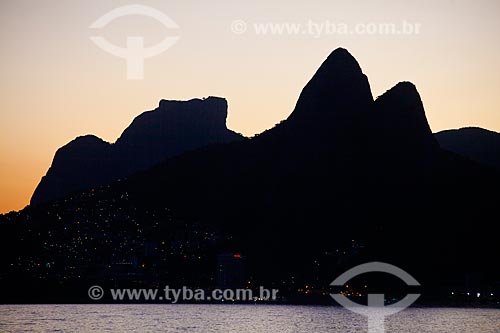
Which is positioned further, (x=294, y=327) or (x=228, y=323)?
(x=228, y=323)

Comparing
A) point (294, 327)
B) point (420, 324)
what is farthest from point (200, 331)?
point (420, 324)

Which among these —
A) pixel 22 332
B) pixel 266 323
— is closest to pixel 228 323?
pixel 266 323

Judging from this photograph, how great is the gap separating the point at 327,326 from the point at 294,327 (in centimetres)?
624

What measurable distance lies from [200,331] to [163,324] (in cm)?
2016

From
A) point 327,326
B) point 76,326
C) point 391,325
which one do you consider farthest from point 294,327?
point 76,326

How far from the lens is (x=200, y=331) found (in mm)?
119000

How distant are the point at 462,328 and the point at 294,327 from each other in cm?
2525

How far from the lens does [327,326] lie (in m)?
134

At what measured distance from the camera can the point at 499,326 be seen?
13638 cm

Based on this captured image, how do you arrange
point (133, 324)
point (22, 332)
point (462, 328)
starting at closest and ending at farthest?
1. point (22, 332)
2. point (462, 328)
3. point (133, 324)

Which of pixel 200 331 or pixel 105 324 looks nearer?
pixel 200 331

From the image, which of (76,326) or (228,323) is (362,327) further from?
(76,326)

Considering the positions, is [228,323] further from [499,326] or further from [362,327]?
[499,326]

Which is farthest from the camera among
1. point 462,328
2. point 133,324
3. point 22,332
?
point 133,324
